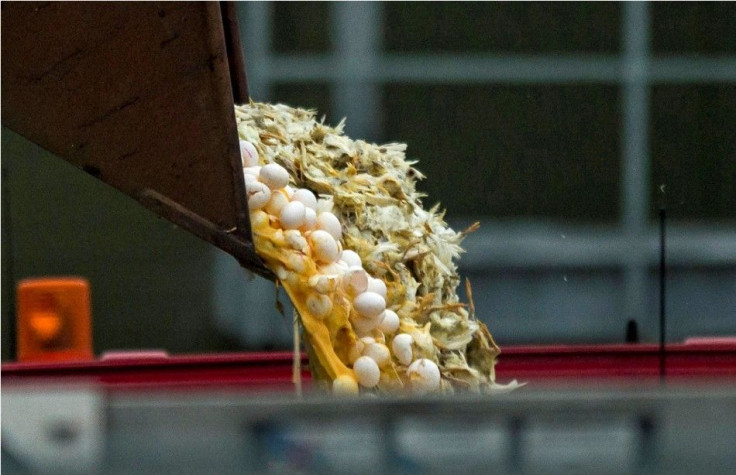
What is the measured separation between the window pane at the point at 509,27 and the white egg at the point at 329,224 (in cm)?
452

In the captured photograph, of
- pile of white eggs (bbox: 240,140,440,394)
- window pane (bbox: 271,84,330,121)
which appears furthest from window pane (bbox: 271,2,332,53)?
pile of white eggs (bbox: 240,140,440,394)

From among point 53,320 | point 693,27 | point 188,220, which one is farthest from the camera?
point 693,27

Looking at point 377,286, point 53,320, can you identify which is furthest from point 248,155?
point 53,320

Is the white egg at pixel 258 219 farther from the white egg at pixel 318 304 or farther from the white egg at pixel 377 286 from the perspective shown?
the white egg at pixel 377 286

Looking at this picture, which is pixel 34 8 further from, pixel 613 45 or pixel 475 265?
pixel 613 45

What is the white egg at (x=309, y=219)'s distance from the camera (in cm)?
298

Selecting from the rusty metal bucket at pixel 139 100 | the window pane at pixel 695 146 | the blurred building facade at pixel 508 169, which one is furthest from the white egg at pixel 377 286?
the window pane at pixel 695 146

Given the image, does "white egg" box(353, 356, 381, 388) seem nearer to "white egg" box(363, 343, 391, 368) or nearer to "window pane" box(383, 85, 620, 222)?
"white egg" box(363, 343, 391, 368)

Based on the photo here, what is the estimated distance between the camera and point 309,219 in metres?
3.00

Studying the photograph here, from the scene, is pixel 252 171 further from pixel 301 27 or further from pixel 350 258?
pixel 301 27

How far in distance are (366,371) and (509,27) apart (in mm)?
4969

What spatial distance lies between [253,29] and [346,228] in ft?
14.1

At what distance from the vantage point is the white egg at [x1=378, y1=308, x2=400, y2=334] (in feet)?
10.1

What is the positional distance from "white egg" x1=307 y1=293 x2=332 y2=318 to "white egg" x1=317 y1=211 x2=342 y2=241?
0.20 m
